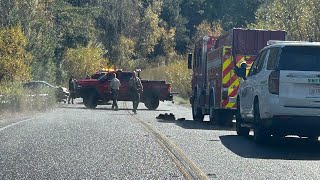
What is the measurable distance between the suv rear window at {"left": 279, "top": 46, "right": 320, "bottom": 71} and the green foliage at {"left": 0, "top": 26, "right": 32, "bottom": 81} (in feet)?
91.3

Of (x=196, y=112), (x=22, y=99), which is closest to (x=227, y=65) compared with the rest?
(x=196, y=112)

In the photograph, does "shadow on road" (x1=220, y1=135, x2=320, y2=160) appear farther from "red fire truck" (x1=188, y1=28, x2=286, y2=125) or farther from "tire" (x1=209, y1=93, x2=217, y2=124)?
"tire" (x1=209, y1=93, x2=217, y2=124)

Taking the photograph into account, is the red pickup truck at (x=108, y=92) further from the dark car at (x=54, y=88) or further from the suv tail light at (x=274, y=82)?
the suv tail light at (x=274, y=82)

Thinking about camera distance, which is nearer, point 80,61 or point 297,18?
point 297,18

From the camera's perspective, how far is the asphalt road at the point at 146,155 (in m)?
12.6

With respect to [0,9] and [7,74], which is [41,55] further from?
[7,74]

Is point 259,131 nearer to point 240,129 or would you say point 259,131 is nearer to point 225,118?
point 240,129

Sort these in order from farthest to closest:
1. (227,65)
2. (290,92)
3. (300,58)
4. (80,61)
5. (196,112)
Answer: (80,61)
(196,112)
(227,65)
(300,58)
(290,92)

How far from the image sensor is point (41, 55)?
178ft

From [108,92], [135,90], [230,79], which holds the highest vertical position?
[230,79]

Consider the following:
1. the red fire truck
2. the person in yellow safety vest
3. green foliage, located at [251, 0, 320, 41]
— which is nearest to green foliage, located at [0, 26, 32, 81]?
the person in yellow safety vest

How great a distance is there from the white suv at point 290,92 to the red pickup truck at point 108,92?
23272 mm

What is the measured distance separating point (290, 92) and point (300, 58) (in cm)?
83

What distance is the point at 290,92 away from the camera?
1630 cm
